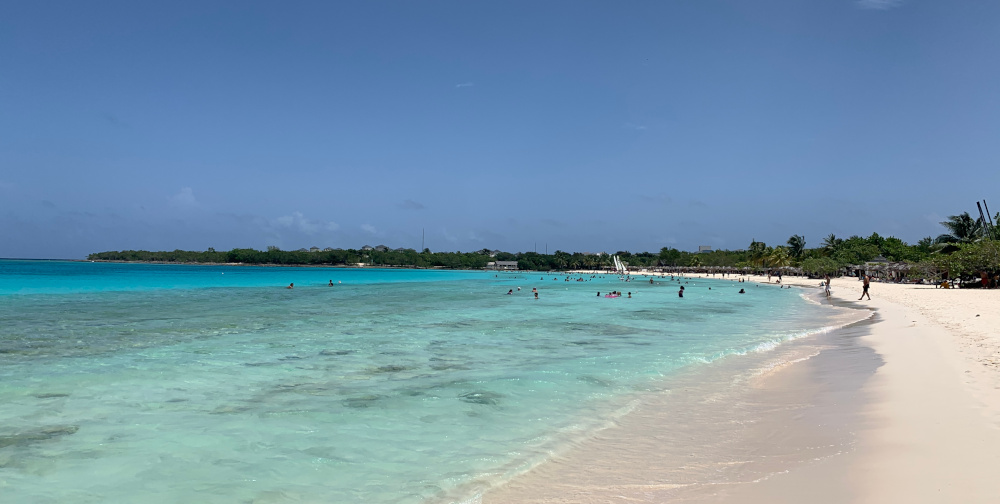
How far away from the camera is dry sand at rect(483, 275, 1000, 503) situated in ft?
13.4

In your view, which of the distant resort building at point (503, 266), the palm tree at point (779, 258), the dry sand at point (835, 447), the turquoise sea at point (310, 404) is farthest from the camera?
the distant resort building at point (503, 266)

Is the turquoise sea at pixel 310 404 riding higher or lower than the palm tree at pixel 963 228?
lower

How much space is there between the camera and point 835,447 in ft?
16.9

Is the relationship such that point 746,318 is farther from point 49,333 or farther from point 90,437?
point 49,333

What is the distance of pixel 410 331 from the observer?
17.2 m

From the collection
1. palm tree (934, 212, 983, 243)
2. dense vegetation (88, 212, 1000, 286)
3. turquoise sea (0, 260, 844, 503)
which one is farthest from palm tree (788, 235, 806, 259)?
turquoise sea (0, 260, 844, 503)

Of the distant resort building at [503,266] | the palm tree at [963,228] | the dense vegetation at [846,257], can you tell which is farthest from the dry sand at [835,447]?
the distant resort building at [503,266]

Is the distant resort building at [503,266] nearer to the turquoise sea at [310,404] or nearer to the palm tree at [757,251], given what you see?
Answer: the palm tree at [757,251]

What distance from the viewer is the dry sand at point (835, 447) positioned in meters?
4.09

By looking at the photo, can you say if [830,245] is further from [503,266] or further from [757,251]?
[503,266]

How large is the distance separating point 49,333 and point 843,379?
64.9 ft

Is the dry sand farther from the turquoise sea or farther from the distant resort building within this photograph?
the distant resort building

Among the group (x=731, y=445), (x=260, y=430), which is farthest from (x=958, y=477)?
(x=260, y=430)

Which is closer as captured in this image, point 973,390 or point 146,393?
point 973,390
